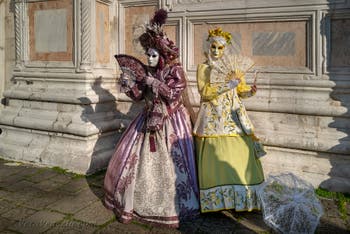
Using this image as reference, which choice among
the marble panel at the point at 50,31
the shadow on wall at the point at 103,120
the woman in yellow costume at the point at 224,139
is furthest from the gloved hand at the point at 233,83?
the marble panel at the point at 50,31

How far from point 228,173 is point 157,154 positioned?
74 centimetres

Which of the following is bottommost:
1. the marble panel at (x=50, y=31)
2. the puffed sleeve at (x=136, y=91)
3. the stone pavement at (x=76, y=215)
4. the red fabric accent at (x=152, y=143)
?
the stone pavement at (x=76, y=215)

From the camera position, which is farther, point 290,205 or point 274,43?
point 274,43

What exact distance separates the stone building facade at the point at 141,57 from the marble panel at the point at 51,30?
0.02 m

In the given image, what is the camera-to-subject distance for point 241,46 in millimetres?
4570

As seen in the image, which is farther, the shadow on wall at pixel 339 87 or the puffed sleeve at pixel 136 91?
the shadow on wall at pixel 339 87

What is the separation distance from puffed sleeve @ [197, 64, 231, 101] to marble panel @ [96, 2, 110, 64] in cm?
229

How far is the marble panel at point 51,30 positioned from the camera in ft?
17.3

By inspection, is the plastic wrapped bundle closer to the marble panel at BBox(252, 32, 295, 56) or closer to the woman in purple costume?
the woman in purple costume

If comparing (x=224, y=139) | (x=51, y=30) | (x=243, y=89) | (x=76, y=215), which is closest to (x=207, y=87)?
(x=243, y=89)

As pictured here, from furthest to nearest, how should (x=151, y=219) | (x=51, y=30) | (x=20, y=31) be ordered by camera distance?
1. (x=20, y=31)
2. (x=51, y=30)
3. (x=151, y=219)

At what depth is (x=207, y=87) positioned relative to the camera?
348 centimetres

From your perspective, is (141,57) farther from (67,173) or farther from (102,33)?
(67,173)

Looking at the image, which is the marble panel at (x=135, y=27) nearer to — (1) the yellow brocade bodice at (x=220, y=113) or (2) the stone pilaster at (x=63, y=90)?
(2) the stone pilaster at (x=63, y=90)
